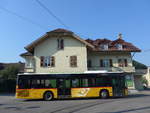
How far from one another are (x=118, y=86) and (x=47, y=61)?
12.9 meters

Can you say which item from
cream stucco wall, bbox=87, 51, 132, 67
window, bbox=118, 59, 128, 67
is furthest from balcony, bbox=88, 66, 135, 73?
cream stucco wall, bbox=87, 51, 132, 67

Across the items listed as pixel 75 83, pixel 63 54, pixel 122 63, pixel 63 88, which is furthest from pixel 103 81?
pixel 122 63

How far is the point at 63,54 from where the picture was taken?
2783cm

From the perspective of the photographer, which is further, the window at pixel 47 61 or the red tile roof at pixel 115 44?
the red tile roof at pixel 115 44

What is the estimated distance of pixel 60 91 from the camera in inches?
714

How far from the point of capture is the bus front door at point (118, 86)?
18500 mm

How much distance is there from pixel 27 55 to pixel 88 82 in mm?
23978

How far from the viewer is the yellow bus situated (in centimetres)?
1789

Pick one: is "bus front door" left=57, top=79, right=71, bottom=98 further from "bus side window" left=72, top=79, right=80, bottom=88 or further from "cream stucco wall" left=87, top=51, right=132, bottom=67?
"cream stucco wall" left=87, top=51, right=132, bottom=67

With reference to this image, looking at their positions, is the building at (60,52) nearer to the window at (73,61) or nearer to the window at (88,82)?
the window at (73,61)

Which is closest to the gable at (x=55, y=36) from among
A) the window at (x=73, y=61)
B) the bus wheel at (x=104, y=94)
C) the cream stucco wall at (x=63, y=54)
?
the cream stucco wall at (x=63, y=54)

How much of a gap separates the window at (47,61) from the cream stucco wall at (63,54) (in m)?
0.45

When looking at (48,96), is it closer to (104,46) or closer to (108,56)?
(108,56)

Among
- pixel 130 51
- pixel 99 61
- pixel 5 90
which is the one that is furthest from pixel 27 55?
pixel 130 51
